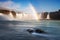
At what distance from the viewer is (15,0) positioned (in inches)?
76.4

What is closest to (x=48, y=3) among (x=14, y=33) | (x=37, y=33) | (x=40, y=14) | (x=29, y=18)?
(x=40, y=14)

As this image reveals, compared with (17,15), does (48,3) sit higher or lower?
higher

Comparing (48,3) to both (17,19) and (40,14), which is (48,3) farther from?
(17,19)

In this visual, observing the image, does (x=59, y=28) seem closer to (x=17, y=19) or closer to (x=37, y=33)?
(x=37, y=33)

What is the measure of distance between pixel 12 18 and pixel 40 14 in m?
0.46

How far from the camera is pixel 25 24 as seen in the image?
1.92 metres

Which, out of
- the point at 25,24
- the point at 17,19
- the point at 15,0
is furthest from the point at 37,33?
the point at 15,0

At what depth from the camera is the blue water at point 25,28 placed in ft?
6.30

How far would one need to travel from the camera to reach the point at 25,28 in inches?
77.0

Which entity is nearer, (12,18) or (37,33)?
(12,18)

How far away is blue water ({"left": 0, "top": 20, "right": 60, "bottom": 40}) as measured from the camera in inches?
75.5

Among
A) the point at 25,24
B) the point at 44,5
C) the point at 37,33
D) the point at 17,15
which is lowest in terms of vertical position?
the point at 37,33

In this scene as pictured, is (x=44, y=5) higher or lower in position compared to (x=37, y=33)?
higher

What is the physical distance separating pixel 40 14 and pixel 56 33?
1.31 feet
